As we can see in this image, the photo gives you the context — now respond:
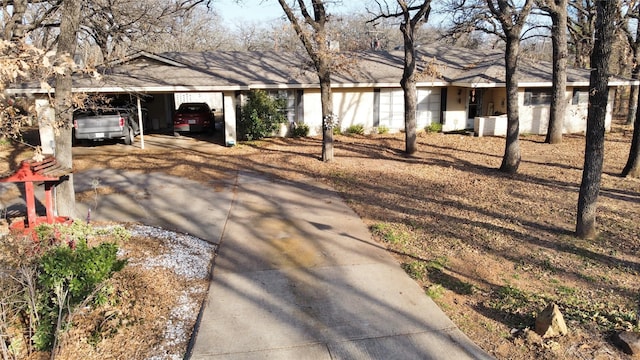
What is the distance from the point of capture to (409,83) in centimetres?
1530

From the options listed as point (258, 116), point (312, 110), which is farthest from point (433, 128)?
point (258, 116)

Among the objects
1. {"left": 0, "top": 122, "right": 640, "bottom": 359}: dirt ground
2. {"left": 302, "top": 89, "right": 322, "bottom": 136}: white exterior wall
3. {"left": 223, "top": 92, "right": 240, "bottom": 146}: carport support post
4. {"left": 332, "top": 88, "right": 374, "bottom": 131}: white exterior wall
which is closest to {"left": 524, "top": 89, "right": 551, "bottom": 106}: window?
{"left": 0, "top": 122, "right": 640, "bottom": 359}: dirt ground

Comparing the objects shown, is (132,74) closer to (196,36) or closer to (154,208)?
(154,208)

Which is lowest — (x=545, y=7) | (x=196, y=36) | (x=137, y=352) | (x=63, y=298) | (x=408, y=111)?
(x=137, y=352)

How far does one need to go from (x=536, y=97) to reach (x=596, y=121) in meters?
14.1

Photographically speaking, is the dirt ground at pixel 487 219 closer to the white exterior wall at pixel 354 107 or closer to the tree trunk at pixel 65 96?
the white exterior wall at pixel 354 107

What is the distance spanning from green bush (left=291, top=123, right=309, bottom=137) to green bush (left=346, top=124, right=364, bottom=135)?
6.16ft

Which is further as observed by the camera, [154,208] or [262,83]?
[262,83]

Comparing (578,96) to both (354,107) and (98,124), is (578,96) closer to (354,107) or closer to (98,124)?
(354,107)

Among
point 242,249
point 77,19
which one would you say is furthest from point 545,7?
point 77,19

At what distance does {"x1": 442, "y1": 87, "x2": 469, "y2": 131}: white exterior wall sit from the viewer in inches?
834

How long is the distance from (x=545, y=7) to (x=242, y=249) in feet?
33.2

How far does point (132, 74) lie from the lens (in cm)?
1756

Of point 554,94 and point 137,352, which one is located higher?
point 554,94
